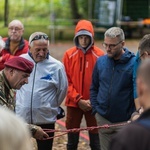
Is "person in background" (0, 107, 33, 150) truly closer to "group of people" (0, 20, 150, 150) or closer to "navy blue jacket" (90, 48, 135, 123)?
"group of people" (0, 20, 150, 150)

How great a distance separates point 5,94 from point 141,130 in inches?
80.6

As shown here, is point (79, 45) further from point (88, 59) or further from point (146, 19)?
point (146, 19)

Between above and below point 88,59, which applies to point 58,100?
below

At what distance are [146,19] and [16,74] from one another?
74.1 ft

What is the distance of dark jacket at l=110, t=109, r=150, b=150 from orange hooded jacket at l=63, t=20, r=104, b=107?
362 centimetres

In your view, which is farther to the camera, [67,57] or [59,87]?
[67,57]

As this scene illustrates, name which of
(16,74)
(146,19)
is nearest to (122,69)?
(16,74)

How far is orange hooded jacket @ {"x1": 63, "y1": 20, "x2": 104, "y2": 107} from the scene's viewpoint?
625 centimetres

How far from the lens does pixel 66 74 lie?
632 centimetres

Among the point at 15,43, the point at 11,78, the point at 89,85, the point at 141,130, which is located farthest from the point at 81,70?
the point at 141,130

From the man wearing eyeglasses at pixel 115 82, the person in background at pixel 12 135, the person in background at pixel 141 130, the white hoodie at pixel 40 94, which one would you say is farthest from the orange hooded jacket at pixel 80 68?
the person in background at pixel 12 135

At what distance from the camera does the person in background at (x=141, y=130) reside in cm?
254

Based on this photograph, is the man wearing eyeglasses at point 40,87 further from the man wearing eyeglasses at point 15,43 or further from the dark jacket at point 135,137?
the dark jacket at point 135,137

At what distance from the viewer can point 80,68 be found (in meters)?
6.27
